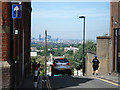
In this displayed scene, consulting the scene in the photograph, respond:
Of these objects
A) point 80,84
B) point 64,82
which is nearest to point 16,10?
point 80,84

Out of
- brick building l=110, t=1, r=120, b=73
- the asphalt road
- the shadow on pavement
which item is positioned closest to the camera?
the asphalt road

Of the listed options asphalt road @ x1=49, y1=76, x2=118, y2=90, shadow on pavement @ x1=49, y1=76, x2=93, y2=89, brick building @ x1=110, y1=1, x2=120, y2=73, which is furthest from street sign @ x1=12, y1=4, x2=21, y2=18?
brick building @ x1=110, y1=1, x2=120, y2=73

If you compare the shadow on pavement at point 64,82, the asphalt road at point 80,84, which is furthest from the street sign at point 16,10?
the shadow on pavement at point 64,82

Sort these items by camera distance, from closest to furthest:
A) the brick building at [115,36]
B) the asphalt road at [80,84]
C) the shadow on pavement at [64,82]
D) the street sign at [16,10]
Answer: the street sign at [16,10] → the asphalt road at [80,84] → the shadow on pavement at [64,82] → the brick building at [115,36]

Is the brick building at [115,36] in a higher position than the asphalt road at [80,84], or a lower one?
higher

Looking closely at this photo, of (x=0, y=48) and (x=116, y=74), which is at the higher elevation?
(x=0, y=48)

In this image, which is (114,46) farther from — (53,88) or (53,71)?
(53,88)

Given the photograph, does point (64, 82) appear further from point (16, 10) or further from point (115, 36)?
point (115, 36)

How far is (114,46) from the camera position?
2128 cm

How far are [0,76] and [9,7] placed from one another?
10.3 ft

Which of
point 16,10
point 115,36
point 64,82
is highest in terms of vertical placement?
point 16,10

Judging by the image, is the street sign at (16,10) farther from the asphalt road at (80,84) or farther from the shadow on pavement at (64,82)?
the shadow on pavement at (64,82)

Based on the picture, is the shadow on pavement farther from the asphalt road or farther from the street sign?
the street sign

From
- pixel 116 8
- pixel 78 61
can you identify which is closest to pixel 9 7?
pixel 116 8
